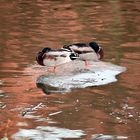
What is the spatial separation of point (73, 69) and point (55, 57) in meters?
0.64

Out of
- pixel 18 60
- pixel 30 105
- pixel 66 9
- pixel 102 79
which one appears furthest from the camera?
pixel 66 9

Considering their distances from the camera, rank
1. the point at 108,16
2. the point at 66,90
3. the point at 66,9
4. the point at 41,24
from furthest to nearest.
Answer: the point at 66,9, the point at 108,16, the point at 41,24, the point at 66,90

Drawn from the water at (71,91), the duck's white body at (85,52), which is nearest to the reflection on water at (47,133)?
the water at (71,91)

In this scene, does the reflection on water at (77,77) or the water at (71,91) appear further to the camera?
the reflection on water at (77,77)

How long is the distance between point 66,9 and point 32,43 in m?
7.98

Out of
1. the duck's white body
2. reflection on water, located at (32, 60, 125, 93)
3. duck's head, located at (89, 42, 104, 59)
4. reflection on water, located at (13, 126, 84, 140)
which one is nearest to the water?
reflection on water, located at (13, 126, 84, 140)

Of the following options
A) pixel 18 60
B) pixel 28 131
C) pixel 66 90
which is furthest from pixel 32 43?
pixel 28 131

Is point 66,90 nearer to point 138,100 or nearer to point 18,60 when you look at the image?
point 138,100

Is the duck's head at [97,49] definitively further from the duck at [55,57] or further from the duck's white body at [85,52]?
the duck at [55,57]

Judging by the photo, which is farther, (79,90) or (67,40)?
(67,40)

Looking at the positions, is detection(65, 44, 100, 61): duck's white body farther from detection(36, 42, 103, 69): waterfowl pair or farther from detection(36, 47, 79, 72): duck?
detection(36, 47, 79, 72): duck

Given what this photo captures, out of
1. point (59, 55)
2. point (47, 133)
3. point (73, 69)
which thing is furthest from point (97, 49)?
point (47, 133)

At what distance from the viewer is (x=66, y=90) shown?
1120cm

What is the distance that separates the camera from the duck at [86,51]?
13.3 meters
